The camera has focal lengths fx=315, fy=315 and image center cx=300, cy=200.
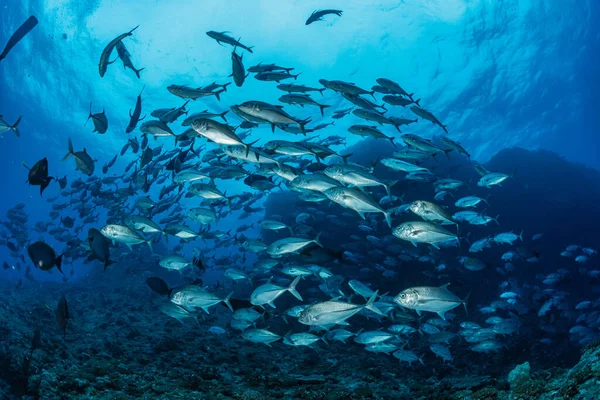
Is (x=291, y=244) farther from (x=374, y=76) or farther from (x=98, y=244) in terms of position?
(x=374, y=76)

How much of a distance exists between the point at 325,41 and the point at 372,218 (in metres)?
15.2

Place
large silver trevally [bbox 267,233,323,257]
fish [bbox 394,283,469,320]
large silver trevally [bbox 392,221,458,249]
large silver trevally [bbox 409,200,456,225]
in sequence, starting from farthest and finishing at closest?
large silver trevally [bbox 267,233,323,257]
large silver trevally [bbox 409,200,456,225]
large silver trevally [bbox 392,221,458,249]
fish [bbox 394,283,469,320]

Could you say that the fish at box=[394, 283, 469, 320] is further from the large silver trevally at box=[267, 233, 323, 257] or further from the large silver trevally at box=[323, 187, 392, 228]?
the large silver trevally at box=[267, 233, 323, 257]

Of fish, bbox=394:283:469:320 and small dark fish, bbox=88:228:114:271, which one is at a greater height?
small dark fish, bbox=88:228:114:271

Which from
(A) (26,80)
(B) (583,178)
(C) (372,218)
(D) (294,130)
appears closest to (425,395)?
(D) (294,130)

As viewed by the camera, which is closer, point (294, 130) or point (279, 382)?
point (279, 382)

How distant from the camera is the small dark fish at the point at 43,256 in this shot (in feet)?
13.5

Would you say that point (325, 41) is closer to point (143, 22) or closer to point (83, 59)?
point (143, 22)

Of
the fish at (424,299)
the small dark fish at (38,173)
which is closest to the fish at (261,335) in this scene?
the fish at (424,299)

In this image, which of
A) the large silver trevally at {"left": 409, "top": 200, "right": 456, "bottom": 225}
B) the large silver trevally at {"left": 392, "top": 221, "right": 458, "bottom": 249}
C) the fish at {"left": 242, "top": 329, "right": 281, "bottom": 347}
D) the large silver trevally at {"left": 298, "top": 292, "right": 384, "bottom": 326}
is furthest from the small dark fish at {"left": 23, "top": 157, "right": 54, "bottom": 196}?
the large silver trevally at {"left": 409, "top": 200, "right": 456, "bottom": 225}

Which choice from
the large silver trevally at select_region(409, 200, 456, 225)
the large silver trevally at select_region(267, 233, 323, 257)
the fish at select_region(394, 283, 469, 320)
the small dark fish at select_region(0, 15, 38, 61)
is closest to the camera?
the small dark fish at select_region(0, 15, 38, 61)

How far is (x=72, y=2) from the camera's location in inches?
754

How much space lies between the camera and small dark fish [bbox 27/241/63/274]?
13.5 feet

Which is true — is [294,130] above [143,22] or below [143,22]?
below
